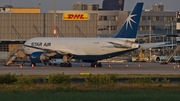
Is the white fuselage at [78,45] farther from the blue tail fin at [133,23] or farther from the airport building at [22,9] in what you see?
the airport building at [22,9]

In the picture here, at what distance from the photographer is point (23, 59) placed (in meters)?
91.7

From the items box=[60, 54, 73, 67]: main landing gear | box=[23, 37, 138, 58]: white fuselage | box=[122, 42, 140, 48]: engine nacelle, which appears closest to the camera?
box=[122, 42, 140, 48]: engine nacelle

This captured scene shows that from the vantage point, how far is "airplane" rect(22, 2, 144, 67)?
6838 cm

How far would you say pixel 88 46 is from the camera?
7206 cm

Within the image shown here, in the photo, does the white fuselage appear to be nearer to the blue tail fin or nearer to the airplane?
the airplane

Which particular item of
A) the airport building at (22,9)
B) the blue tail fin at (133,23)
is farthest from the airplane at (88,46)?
the airport building at (22,9)

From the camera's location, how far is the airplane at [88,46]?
224 feet

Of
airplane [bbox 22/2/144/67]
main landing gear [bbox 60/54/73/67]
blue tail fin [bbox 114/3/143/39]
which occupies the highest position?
blue tail fin [bbox 114/3/143/39]

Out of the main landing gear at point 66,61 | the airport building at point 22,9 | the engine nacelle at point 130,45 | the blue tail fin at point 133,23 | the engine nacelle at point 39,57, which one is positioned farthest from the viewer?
the airport building at point 22,9

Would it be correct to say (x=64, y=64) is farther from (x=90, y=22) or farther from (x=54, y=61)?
(x=90, y=22)

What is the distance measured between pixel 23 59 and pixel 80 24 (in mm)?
23893

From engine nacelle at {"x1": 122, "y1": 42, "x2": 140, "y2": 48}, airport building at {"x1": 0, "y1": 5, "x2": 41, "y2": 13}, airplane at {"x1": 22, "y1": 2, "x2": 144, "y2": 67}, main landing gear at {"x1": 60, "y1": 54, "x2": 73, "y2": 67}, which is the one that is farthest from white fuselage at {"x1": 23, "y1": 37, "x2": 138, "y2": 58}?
airport building at {"x1": 0, "y1": 5, "x2": 41, "y2": 13}

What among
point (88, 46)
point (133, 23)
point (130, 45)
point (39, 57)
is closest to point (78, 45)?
point (88, 46)

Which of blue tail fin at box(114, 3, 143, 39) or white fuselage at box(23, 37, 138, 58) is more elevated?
blue tail fin at box(114, 3, 143, 39)
